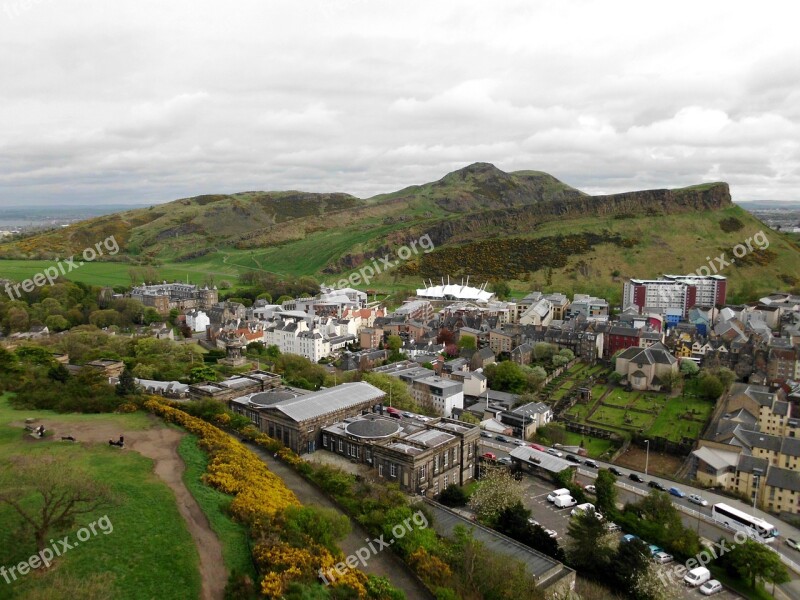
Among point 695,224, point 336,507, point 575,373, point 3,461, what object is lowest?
point 575,373

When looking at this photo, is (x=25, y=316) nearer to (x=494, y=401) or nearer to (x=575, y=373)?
(x=494, y=401)

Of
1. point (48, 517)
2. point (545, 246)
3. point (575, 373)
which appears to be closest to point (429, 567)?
point (48, 517)

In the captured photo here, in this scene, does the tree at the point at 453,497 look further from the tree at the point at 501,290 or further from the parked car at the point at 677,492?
the tree at the point at 501,290

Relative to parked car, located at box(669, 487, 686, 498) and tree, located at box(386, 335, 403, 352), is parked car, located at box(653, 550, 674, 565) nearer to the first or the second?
parked car, located at box(669, 487, 686, 498)

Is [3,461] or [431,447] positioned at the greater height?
[3,461]
